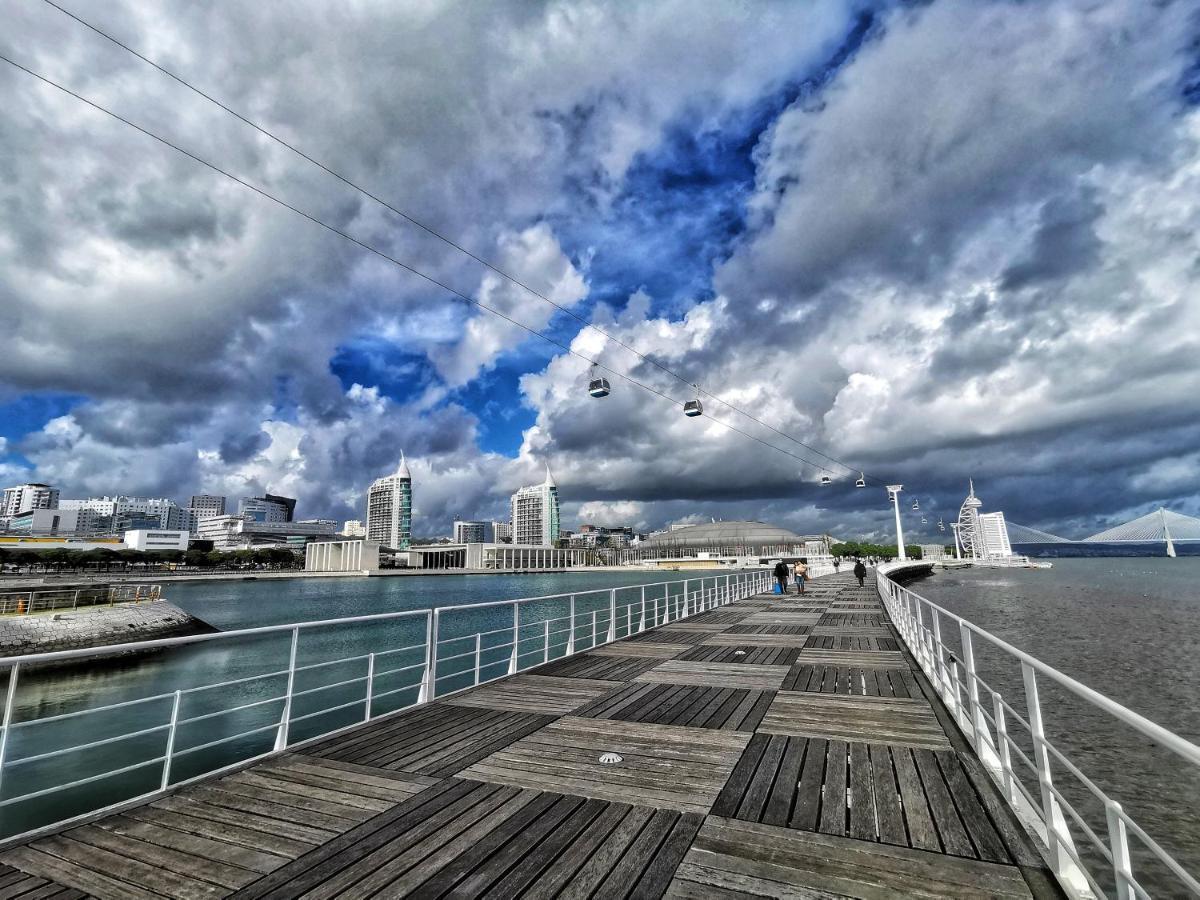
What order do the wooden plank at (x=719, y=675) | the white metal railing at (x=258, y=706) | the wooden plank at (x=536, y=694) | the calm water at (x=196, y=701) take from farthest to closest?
the calm water at (x=196, y=701) < the white metal railing at (x=258, y=706) < the wooden plank at (x=719, y=675) < the wooden plank at (x=536, y=694)

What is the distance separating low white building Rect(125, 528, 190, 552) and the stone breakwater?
163748 millimetres

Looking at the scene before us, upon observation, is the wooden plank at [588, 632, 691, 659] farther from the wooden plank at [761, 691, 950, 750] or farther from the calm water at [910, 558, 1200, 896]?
the calm water at [910, 558, 1200, 896]

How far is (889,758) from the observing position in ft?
16.5

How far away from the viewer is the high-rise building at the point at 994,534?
15050 centimetres

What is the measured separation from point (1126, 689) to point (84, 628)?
134ft

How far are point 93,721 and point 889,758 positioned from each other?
81.4 ft

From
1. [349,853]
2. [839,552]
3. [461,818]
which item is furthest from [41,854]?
[839,552]

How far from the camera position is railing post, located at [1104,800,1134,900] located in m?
2.32

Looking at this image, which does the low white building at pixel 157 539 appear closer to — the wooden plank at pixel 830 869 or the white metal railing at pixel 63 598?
the white metal railing at pixel 63 598

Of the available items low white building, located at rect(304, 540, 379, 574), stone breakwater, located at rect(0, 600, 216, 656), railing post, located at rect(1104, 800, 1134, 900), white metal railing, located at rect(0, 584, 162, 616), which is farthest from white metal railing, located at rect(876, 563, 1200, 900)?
low white building, located at rect(304, 540, 379, 574)

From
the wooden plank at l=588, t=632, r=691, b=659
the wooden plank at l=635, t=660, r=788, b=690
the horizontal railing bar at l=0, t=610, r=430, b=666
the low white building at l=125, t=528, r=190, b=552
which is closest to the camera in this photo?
the horizontal railing bar at l=0, t=610, r=430, b=666

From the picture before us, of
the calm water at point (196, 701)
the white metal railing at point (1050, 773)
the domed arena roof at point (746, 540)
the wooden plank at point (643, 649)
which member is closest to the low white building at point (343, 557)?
the domed arena roof at point (746, 540)

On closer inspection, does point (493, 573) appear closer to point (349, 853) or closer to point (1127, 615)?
point (1127, 615)

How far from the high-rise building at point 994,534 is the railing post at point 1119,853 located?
582 ft
